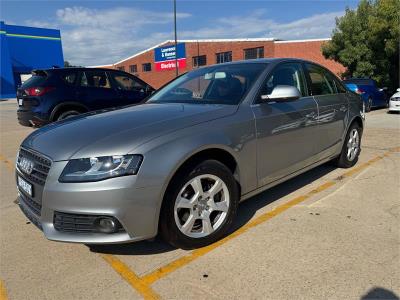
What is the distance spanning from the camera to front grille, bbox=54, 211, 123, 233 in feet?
8.63

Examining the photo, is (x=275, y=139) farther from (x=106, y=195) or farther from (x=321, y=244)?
(x=106, y=195)

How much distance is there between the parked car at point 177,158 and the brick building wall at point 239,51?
27.9 meters

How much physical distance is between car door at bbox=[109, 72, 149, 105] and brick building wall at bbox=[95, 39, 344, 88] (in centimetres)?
2439

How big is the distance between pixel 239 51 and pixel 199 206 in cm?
3458

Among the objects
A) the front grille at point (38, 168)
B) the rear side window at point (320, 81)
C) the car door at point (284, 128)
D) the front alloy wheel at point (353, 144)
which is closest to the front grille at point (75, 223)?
the front grille at point (38, 168)

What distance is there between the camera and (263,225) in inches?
141

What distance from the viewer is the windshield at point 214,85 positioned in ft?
12.0

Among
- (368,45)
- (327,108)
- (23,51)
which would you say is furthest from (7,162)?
(23,51)

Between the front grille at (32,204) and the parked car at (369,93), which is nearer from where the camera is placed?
the front grille at (32,204)

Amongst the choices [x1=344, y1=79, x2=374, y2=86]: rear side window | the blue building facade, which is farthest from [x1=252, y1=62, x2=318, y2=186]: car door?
the blue building facade

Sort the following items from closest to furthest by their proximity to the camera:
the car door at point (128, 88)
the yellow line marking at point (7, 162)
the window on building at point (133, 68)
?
the yellow line marking at point (7, 162), the car door at point (128, 88), the window on building at point (133, 68)

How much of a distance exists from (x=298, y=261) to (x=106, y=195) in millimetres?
1592

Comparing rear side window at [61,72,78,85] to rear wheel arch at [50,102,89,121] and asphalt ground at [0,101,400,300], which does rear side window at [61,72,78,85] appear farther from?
asphalt ground at [0,101,400,300]

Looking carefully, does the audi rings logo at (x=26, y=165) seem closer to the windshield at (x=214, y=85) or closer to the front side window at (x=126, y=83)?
the windshield at (x=214, y=85)
